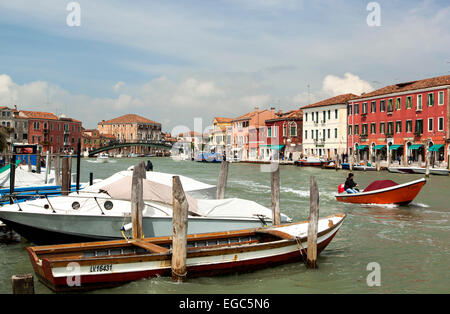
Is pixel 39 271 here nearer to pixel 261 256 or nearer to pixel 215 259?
pixel 215 259

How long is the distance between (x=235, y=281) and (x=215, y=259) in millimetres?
471

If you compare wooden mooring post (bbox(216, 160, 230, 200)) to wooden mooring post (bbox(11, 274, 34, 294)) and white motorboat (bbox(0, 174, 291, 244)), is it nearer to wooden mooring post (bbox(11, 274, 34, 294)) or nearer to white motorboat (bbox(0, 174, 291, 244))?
white motorboat (bbox(0, 174, 291, 244))

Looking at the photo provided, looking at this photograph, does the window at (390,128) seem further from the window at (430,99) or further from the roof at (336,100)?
the roof at (336,100)

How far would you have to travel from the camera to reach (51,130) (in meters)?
77.8

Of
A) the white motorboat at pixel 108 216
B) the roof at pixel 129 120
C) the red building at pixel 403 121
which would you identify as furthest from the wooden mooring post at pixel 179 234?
the roof at pixel 129 120

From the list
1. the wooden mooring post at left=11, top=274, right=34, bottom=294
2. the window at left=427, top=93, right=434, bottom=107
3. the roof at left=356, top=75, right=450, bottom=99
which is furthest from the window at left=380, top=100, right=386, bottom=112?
the wooden mooring post at left=11, top=274, right=34, bottom=294

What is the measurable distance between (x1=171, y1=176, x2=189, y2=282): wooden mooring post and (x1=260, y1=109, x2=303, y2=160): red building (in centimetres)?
4478

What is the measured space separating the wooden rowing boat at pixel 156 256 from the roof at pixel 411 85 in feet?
93.6

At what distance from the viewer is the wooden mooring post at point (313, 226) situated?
24.8 feet

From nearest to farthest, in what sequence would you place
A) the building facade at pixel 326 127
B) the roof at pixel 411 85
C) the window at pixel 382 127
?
the roof at pixel 411 85 < the window at pixel 382 127 < the building facade at pixel 326 127

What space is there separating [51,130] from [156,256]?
7668 centimetres

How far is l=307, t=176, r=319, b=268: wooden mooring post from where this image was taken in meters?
7.56

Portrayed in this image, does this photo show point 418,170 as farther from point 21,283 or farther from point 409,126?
point 21,283
